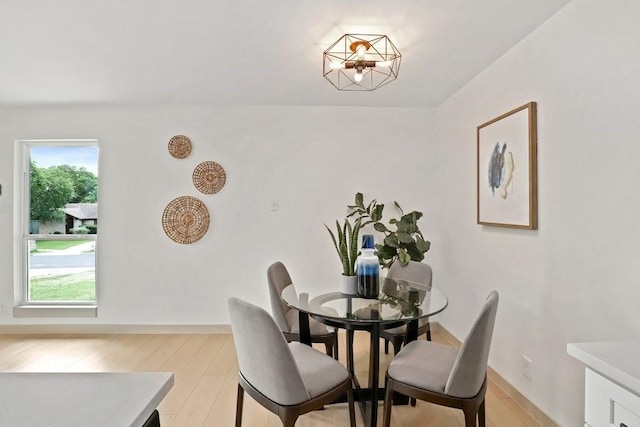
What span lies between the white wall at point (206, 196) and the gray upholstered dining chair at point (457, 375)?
1.97 m

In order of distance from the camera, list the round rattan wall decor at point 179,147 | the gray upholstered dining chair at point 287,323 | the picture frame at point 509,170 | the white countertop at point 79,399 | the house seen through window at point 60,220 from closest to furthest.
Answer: the white countertop at point 79,399, the picture frame at point 509,170, the gray upholstered dining chair at point 287,323, the round rattan wall decor at point 179,147, the house seen through window at point 60,220

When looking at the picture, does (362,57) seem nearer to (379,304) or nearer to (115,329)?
(379,304)

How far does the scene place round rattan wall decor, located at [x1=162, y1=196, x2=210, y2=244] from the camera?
3.71 m

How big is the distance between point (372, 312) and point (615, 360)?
1.07 metres

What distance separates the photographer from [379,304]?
2.10 metres

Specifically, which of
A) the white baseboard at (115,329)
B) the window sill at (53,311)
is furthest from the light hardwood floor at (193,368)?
the window sill at (53,311)

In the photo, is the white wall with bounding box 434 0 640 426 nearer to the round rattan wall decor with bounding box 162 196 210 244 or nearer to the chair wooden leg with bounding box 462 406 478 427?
the chair wooden leg with bounding box 462 406 478 427

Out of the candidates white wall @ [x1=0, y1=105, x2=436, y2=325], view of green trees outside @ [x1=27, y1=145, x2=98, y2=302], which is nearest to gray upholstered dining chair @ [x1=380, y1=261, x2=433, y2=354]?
white wall @ [x1=0, y1=105, x2=436, y2=325]

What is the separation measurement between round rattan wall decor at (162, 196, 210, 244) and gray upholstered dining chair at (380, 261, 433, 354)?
1922 millimetres

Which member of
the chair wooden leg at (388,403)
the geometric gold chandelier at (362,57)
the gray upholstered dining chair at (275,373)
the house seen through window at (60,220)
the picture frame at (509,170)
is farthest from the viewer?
the house seen through window at (60,220)

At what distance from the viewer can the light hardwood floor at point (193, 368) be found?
2.21 meters

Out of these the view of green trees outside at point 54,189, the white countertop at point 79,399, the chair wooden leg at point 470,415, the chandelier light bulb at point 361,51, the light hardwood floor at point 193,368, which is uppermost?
the chandelier light bulb at point 361,51

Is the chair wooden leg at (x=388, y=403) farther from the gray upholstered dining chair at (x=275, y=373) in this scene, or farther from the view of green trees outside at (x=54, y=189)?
the view of green trees outside at (x=54, y=189)

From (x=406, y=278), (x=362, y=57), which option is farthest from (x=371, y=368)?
(x=362, y=57)
